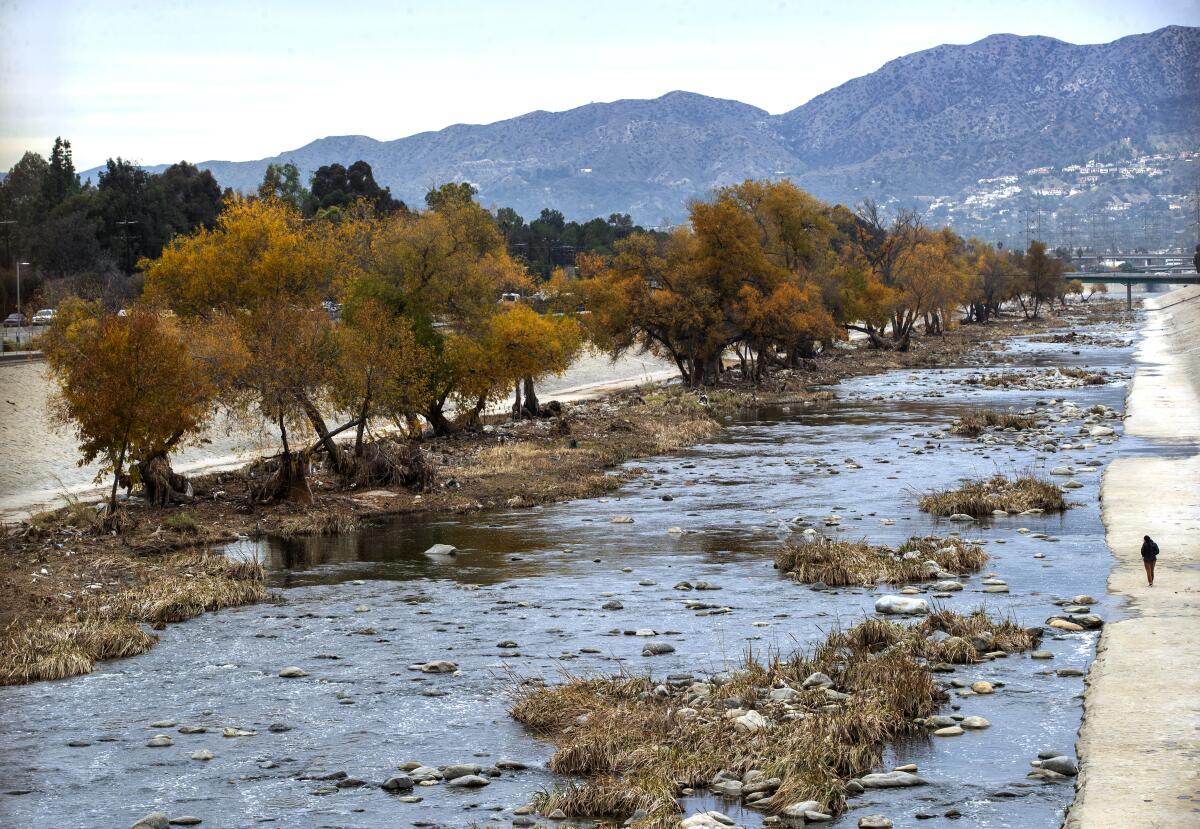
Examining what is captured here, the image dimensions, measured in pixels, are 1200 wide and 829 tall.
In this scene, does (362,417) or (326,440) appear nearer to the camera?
(326,440)

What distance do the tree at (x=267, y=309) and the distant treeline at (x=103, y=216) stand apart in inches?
1955

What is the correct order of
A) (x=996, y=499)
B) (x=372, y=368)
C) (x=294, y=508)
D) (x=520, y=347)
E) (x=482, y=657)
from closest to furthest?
(x=482, y=657) < (x=996, y=499) < (x=294, y=508) < (x=372, y=368) < (x=520, y=347)

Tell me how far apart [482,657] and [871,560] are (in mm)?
9216

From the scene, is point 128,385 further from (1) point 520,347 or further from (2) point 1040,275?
(2) point 1040,275

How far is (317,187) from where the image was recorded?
158875 millimetres

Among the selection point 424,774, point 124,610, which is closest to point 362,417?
point 124,610

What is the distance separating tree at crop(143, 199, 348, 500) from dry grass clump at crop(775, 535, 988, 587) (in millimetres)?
15991

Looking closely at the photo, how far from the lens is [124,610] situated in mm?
24844

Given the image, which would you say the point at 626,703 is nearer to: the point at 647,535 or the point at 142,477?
the point at 647,535

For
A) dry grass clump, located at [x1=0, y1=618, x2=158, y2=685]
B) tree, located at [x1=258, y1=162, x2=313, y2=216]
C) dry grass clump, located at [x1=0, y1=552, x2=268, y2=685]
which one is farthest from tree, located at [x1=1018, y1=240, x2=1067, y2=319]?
dry grass clump, located at [x1=0, y1=618, x2=158, y2=685]

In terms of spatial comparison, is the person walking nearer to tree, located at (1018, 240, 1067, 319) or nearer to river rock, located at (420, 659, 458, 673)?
river rock, located at (420, 659, 458, 673)

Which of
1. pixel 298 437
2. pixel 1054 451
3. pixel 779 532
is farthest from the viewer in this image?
pixel 1054 451

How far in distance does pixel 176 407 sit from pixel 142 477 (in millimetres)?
3550

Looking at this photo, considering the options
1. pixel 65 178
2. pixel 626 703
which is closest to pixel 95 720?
pixel 626 703
